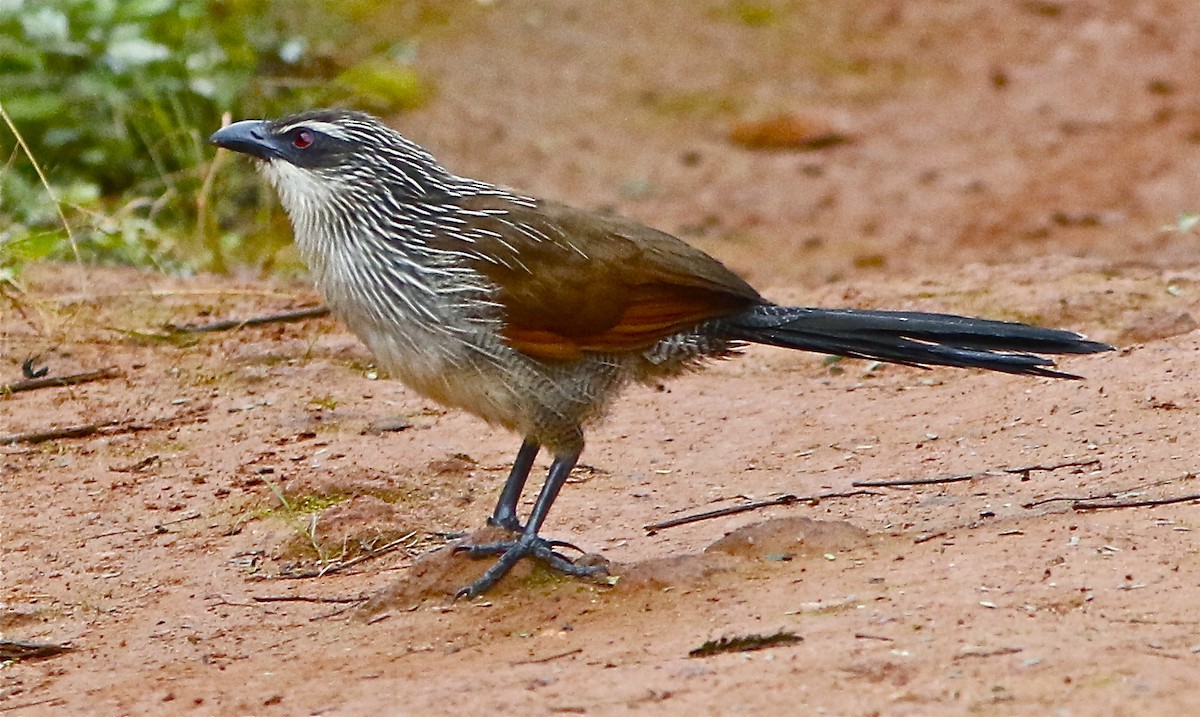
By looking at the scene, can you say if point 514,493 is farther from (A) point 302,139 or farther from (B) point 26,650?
(B) point 26,650

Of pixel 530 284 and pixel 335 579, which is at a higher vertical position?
pixel 530 284

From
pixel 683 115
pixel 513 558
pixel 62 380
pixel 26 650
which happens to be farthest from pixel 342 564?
pixel 683 115

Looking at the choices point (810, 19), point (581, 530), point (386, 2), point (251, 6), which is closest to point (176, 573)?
point (581, 530)

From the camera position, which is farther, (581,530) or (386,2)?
(386,2)

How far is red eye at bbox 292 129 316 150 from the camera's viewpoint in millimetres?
4637

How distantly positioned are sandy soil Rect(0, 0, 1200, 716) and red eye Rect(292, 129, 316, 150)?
1044mm

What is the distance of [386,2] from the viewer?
11695 mm

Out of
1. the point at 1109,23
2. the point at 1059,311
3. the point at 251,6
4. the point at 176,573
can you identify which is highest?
the point at 1109,23

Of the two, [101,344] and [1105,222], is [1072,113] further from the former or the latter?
[101,344]

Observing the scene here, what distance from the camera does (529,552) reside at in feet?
14.0

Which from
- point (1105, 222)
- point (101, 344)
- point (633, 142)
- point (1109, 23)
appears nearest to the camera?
point (101, 344)

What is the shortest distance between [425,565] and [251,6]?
6.36 m

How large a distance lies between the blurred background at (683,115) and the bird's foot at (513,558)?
2615 millimetres

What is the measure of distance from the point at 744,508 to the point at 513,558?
28.6 inches
